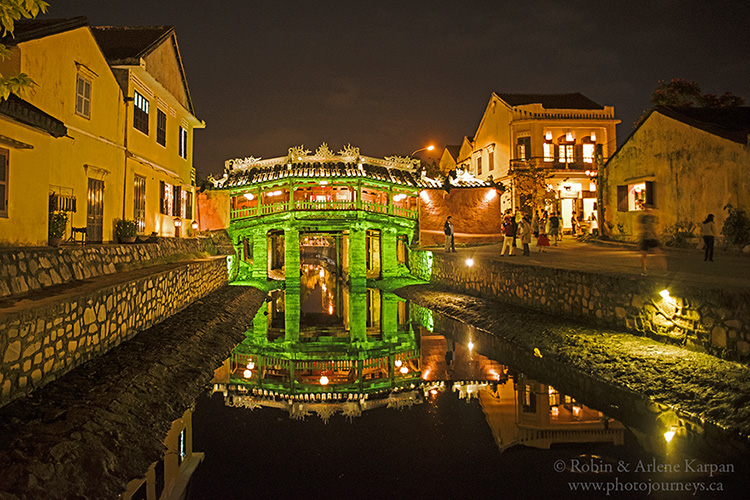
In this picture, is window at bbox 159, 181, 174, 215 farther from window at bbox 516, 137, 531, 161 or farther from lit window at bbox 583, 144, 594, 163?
lit window at bbox 583, 144, 594, 163

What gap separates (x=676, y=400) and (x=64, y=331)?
8.65 meters

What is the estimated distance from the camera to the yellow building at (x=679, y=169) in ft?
60.9

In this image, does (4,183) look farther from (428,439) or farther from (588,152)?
(588,152)

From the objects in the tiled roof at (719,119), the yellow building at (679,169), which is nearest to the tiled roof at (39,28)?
the yellow building at (679,169)

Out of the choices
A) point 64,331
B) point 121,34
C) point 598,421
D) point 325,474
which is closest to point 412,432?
point 325,474

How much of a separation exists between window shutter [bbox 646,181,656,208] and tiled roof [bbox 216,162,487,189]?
11052mm

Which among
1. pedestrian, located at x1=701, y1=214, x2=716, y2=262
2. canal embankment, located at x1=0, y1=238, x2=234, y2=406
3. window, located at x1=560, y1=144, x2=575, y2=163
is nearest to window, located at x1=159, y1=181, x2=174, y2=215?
canal embankment, located at x1=0, y1=238, x2=234, y2=406

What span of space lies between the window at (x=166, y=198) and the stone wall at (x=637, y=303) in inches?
530

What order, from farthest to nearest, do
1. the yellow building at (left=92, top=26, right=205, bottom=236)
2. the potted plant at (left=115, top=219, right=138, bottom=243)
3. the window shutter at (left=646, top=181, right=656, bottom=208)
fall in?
the window shutter at (left=646, top=181, right=656, bottom=208)
the yellow building at (left=92, top=26, right=205, bottom=236)
the potted plant at (left=115, top=219, right=138, bottom=243)

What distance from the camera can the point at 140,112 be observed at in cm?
1788

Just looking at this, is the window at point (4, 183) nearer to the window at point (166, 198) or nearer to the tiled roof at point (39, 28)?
the tiled roof at point (39, 28)

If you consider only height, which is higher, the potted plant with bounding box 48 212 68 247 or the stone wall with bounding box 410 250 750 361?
the potted plant with bounding box 48 212 68 247

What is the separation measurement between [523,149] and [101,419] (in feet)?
111

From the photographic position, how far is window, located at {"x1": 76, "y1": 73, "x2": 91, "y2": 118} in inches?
555
